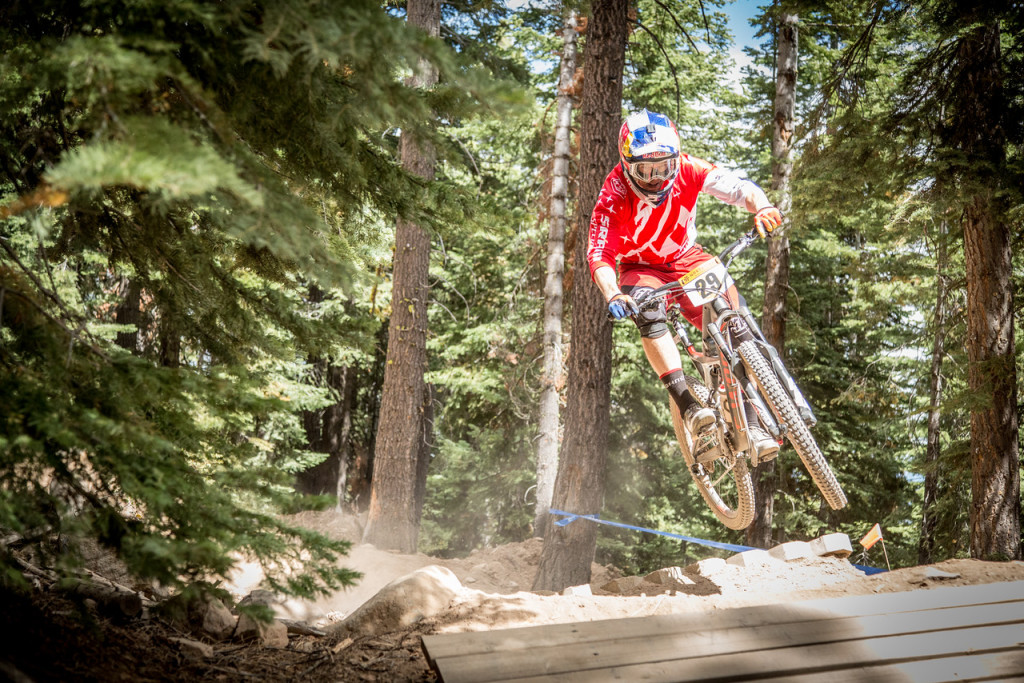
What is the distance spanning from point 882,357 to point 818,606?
1060 centimetres

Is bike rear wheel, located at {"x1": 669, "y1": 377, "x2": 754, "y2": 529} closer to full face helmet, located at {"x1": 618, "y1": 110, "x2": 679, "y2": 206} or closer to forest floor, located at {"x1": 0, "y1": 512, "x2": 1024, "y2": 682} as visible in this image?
forest floor, located at {"x1": 0, "y1": 512, "x2": 1024, "y2": 682}

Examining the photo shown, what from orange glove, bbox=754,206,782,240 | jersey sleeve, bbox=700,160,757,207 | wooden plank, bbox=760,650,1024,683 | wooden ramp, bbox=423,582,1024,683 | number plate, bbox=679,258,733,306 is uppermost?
jersey sleeve, bbox=700,160,757,207

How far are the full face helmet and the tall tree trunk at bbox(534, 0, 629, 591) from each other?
1687 mm

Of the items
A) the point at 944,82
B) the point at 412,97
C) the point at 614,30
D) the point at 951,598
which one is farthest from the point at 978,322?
the point at 412,97

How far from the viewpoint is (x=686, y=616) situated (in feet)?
11.1

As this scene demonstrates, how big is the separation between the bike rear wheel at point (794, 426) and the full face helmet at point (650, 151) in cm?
128

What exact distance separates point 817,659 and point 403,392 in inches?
280

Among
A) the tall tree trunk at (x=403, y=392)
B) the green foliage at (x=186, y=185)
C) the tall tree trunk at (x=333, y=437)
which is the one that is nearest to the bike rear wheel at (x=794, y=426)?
the green foliage at (x=186, y=185)

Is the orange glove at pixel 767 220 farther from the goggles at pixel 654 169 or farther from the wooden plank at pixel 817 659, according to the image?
the wooden plank at pixel 817 659

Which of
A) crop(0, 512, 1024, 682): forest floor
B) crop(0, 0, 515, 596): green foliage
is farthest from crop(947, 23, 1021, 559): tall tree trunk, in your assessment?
crop(0, 0, 515, 596): green foliage

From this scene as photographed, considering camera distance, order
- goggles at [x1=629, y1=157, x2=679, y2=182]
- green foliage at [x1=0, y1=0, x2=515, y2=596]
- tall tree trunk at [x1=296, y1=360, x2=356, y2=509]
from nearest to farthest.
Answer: green foliage at [x1=0, y1=0, x2=515, y2=596]
goggles at [x1=629, y1=157, x2=679, y2=182]
tall tree trunk at [x1=296, y1=360, x2=356, y2=509]

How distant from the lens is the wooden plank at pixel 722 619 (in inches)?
124

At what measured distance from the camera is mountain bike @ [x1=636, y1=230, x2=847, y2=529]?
4.27 meters

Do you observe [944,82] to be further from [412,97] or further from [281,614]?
[281,614]
